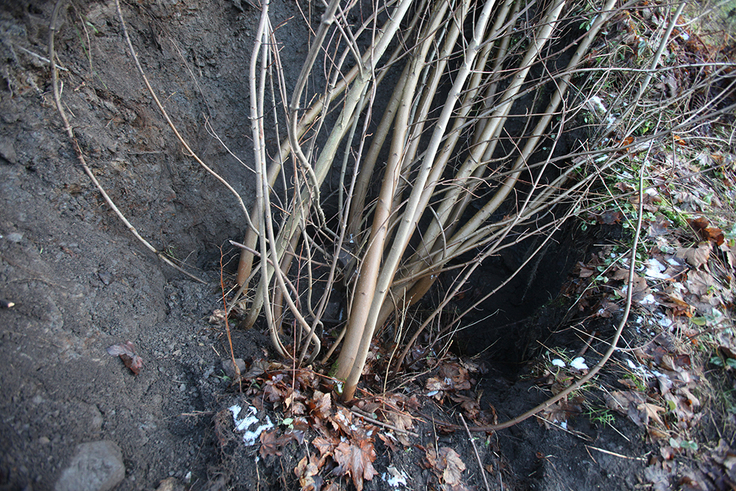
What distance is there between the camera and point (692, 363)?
6.83ft

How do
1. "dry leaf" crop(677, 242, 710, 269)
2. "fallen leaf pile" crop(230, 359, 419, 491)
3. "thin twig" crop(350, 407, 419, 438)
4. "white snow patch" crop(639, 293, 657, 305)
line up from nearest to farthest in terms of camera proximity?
"fallen leaf pile" crop(230, 359, 419, 491), "thin twig" crop(350, 407, 419, 438), "white snow patch" crop(639, 293, 657, 305), "dry leaf" crop(677, 242, 710, 269)

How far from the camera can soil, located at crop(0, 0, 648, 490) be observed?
5.31 feet

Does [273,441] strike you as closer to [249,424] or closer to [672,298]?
[249,424]

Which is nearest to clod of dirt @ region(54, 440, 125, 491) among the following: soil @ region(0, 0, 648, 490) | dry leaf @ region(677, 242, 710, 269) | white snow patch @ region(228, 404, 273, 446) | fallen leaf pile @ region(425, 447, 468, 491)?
soil @ region(0, 0, 648, 490)

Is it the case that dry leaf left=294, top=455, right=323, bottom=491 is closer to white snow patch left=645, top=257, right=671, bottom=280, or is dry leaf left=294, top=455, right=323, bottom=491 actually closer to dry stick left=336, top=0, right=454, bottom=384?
dry stick left=336, top=0, right=454, bottom=384

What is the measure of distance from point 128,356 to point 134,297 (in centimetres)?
41

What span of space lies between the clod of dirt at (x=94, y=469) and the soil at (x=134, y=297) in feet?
0.13

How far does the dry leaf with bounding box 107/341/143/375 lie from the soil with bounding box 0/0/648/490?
0.03 meters

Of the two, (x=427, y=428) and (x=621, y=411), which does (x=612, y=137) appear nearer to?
(x=621, y=411)

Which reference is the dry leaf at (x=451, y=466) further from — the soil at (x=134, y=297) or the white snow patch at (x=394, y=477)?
the white snow patch at (x=394, y=477)

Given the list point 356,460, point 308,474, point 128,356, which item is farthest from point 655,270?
point 128,356

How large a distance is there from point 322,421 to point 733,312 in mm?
2626

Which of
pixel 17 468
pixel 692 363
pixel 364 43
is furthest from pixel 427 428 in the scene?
pixel 364 43

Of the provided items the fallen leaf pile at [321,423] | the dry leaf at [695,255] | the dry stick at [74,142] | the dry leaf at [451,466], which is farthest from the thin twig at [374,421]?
the dry leaf at [695,255]
